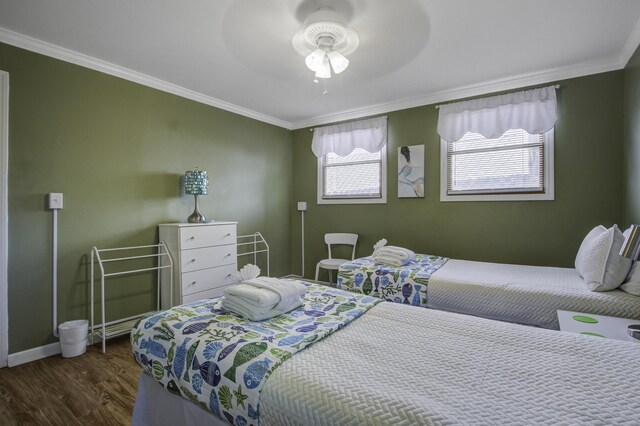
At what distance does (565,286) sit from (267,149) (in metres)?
3.80

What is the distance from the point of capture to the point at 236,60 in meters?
2.78

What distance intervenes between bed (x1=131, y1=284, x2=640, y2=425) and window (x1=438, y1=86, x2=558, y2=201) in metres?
2.30

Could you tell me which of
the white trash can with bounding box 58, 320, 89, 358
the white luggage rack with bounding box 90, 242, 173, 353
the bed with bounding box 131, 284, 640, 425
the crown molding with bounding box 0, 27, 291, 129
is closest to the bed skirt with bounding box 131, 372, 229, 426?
the bed with bounding box 131, 284, 640, 425

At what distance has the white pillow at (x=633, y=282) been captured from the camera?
1.92 metres

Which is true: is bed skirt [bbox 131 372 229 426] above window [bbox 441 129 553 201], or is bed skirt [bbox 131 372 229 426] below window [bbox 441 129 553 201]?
below

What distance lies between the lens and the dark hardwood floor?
1789mm

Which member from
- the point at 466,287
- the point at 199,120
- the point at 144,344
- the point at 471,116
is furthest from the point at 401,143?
the point at 144,344

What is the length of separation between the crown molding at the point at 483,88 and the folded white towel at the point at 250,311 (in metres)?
3.15

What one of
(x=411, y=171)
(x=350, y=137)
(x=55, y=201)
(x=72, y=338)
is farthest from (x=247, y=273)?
(x=350, y=137)

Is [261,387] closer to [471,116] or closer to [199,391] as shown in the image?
[199,391]

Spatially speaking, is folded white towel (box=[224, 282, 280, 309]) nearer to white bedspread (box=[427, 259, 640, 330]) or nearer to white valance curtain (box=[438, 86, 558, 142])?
white bedspread (box=[427, 259, 640, 330])

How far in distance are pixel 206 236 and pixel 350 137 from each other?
2373mm

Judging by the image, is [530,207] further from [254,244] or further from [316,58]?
[254,244]

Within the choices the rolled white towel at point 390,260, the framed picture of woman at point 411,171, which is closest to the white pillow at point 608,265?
the rolled white towel at point 390,260
